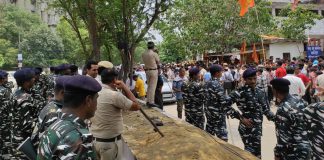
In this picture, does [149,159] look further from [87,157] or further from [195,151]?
[87,157]

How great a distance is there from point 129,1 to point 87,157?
1011 cm

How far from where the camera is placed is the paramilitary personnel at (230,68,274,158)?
629 cm

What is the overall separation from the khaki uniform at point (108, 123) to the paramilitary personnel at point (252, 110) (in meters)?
2.14

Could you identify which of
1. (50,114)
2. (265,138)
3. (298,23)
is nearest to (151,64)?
(265,138)

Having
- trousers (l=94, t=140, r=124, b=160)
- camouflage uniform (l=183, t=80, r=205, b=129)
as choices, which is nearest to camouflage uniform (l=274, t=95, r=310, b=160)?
trousers (l=94, t=140, r=124, b=160)

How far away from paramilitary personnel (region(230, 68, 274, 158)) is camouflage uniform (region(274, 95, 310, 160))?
1.01 m

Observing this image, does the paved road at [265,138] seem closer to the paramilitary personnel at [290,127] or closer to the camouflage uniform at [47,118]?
the paramilitary personnel at [290,127]

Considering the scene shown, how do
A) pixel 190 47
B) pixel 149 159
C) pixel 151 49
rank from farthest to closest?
pixel 190 47 → pixel 151 49 → pixel 149 159

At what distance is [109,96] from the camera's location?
5.08 metres

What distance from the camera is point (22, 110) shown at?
5359 mm

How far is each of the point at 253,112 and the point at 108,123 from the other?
2.41 m

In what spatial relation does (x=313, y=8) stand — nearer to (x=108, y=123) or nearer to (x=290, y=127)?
(x=290, y=127)

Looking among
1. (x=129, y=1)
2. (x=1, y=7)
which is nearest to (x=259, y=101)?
(x=129, y=1)

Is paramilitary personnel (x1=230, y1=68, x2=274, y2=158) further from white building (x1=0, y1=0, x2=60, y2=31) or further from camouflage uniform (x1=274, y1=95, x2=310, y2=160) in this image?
white building (x1=0, y1=0, x2=60, y2=31)
